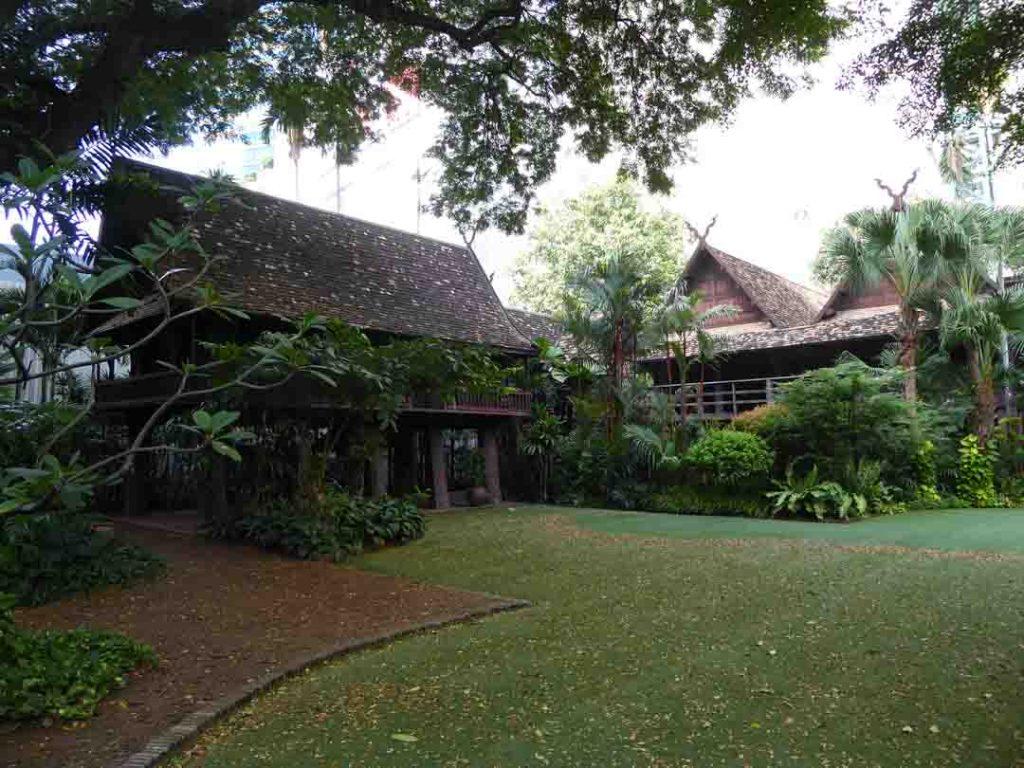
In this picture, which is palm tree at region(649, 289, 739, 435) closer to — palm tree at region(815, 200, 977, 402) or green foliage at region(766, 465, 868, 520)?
green foliage at region(766, 465, 868, 520)

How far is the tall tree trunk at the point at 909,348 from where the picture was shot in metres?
14.2

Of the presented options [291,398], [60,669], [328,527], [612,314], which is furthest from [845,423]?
[60,669]

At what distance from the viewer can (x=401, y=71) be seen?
1041 cm

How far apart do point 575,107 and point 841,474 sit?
772cm

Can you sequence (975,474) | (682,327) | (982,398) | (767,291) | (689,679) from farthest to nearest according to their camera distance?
(767,291)
(682,327)
(982,398)
(975,474)
(689,679)

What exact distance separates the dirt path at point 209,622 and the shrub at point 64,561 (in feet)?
0.75

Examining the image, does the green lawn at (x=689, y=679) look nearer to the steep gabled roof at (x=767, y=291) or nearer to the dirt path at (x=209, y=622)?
the dirt path at (x=209, y=622)

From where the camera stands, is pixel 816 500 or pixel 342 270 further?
pixel 342 270

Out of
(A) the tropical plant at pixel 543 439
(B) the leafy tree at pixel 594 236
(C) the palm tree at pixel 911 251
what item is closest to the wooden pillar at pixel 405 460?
(A) the tropical plant at pixel 543 439

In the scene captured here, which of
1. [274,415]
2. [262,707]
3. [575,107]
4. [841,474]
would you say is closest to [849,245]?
[841,474]

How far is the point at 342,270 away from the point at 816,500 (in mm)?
9371

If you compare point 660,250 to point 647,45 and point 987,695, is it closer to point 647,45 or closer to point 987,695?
point 647,45

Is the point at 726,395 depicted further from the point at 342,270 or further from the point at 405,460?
the point at 342,270

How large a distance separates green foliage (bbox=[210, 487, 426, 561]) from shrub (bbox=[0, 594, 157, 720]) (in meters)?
4.21
